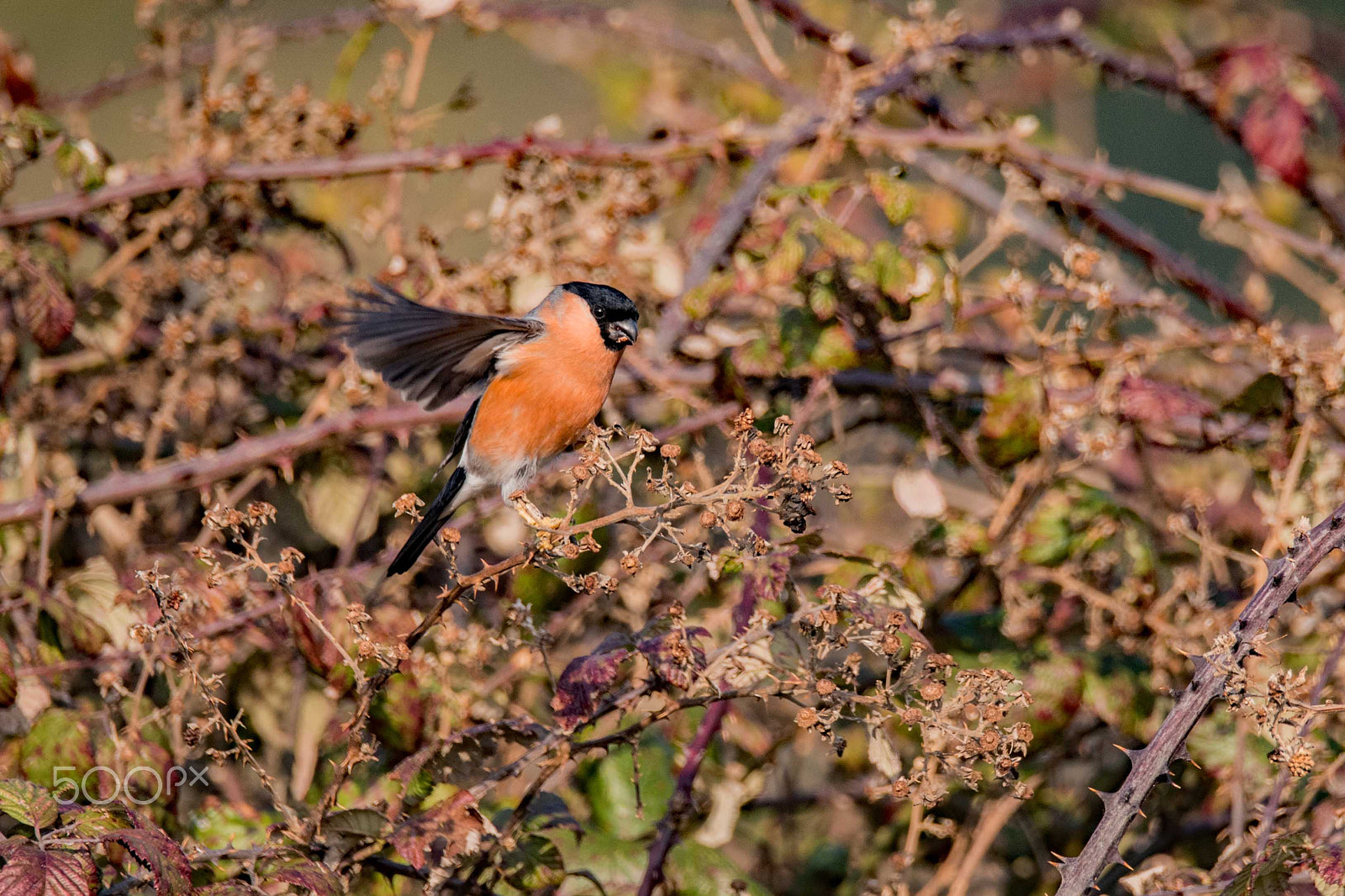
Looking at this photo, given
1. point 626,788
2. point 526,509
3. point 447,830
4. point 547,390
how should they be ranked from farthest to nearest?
point 547,390 → point 626,788 → point 526,509 → point 447,830

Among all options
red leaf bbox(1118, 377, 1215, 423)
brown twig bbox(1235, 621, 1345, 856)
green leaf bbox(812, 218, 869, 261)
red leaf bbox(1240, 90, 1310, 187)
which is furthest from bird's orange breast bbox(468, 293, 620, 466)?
red leaf bbox(1240, 90, 1310, 187)

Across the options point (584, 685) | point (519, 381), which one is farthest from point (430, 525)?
point (584, 685)

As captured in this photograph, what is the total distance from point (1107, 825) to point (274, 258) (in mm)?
2773

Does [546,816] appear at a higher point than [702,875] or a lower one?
higher

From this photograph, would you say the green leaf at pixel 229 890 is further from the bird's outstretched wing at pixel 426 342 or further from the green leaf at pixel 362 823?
the bird's outstretched wing at pixel 426 342

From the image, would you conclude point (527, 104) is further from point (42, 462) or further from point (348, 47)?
point (42, 462)

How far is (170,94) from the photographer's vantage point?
130 inches

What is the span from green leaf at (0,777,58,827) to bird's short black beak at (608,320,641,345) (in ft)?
5.04

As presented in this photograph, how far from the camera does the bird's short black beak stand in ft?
9.07

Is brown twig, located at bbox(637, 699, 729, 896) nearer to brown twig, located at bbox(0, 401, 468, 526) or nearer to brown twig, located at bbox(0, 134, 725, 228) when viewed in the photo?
brown twig, located at bbox(0, 401, 468, 526)

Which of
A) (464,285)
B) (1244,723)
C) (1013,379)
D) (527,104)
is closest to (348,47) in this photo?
(464,285)
